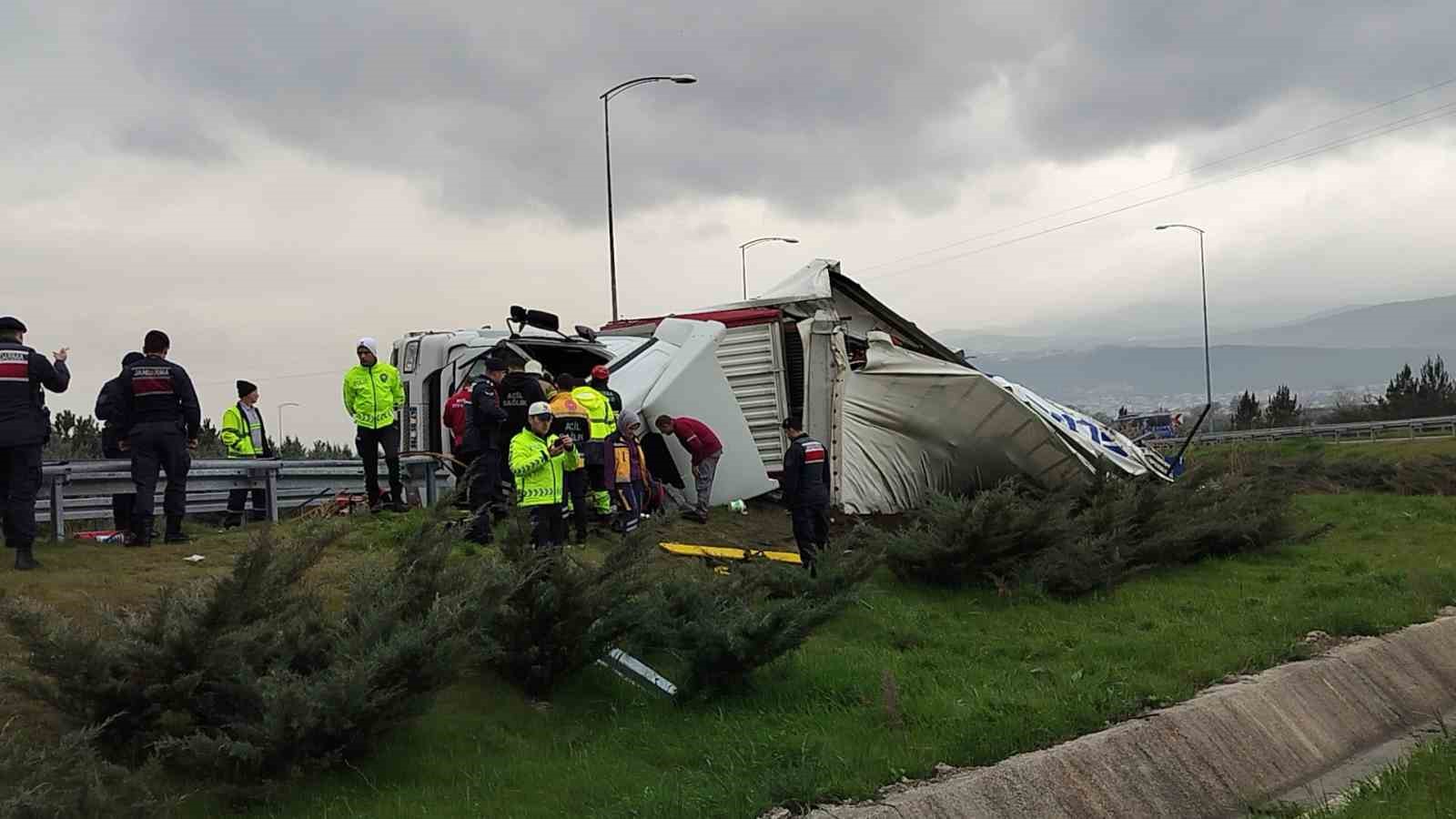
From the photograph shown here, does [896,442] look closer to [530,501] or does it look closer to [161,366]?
[530,501]

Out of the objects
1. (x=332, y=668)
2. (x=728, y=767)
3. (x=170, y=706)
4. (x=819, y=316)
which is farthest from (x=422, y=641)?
(x=819, y=316)

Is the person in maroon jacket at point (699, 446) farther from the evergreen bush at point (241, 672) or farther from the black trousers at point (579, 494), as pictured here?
the evergreen bush at point (241, 672)

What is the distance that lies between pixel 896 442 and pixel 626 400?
11.4 ft

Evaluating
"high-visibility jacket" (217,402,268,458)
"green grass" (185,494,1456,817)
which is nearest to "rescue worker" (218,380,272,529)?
"high-visibility jacket" (217,402,268,458)

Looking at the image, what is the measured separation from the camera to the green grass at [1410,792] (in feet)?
18.7

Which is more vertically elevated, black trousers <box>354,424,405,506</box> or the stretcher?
black trousers <box>354,424,405,506</box>

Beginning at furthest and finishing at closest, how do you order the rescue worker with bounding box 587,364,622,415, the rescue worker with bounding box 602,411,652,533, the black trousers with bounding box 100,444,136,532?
the rescue worker with bounding box 587,364,622,415, the rescue worker with bounding box 602,411,652,533, the black trousers with bounding box 100,444,136,532

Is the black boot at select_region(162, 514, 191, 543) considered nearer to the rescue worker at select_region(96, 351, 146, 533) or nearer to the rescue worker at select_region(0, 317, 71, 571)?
the rescue worker at select_region(96, 351, 146, 533)

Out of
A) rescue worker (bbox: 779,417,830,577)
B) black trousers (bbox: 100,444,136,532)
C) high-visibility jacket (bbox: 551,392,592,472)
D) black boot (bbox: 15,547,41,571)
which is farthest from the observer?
rescue worker (bbox: 779,417,830,577)

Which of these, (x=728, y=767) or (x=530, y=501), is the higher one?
(x=530, y=501)

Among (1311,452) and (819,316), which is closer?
(819,316)

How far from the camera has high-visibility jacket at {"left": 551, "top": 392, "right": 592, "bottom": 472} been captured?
992cm

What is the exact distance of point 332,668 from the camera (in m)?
5.52

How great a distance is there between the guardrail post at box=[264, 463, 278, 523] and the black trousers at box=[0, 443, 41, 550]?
102 inches
